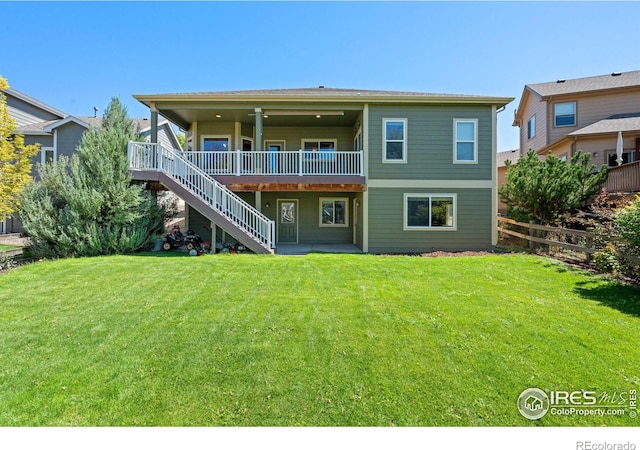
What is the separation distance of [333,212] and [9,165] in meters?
10.9

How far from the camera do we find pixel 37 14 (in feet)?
29.4

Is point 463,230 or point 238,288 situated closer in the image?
point 238,288

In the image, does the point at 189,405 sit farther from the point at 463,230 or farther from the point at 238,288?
the point at 463,230

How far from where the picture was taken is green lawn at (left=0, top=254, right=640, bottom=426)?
2.75m

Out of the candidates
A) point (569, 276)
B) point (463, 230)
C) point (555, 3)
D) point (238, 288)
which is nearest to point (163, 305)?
point (238, 288)

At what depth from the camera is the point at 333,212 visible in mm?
13977

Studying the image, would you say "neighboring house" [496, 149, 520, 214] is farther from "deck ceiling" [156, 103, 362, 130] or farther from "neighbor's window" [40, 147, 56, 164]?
"neighbor's window" [40, 147, 56, 164]

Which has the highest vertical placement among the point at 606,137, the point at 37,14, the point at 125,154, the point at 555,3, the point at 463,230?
the point at 37,14

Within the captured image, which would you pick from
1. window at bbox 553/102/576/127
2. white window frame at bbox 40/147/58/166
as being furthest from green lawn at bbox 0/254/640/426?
window at bbox 553/102/576/127

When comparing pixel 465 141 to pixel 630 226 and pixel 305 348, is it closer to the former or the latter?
pixel 630 226

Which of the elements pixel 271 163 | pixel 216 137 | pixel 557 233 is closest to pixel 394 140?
pixel 271 163

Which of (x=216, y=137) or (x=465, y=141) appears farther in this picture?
(x=216, y=137)

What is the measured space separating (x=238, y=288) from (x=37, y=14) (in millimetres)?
10442

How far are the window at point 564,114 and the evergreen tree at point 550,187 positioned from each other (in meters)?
8.50
